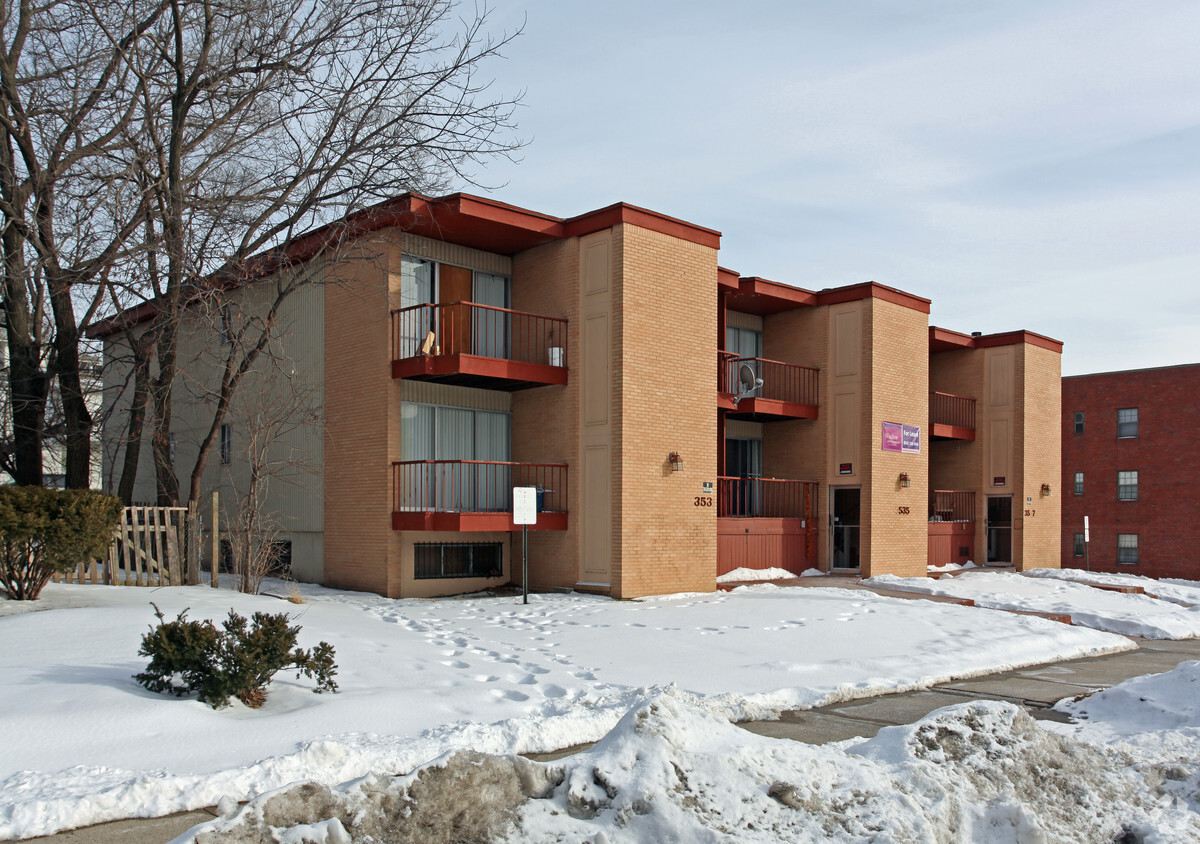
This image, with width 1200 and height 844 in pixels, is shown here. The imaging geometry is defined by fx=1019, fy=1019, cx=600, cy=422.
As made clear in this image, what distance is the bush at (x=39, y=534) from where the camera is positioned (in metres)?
12.9

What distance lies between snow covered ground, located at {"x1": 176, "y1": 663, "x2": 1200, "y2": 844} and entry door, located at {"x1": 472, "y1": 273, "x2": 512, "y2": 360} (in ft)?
47.5

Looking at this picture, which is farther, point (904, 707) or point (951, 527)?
point (951, 527)

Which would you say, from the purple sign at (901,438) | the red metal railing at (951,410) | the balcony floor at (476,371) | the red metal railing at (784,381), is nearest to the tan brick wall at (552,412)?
the balcony floor at (476,371)

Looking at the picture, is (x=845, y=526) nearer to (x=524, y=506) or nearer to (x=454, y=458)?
(x=454, y=458)

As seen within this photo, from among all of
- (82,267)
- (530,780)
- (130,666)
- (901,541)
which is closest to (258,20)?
(82,267)

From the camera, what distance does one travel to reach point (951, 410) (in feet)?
103

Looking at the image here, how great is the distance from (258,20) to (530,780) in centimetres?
1619

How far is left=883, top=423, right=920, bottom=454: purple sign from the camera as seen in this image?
84.5ft

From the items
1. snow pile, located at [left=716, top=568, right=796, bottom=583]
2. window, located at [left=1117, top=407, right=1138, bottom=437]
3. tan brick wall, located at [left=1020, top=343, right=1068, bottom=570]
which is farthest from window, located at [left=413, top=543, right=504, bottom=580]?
window, located at [left=1117, top=407, right=1138, bottom=437]

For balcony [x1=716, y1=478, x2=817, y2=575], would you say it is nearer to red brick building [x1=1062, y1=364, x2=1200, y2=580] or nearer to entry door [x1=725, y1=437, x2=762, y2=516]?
entry door [x1=725, y1=437, x2=762, y2=516]

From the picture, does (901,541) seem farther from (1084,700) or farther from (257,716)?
(257,716)

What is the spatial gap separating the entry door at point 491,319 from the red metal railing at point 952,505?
1622cm

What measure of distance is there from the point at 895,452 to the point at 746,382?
4.78 m

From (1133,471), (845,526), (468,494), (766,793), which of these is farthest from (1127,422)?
(766,793)
